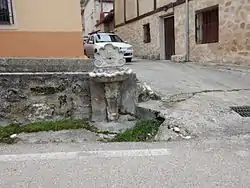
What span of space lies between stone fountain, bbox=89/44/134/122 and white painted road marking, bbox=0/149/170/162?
1.70 metres

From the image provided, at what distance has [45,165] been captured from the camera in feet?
12.2

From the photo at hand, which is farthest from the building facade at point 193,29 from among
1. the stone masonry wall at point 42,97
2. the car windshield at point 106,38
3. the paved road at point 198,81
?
the stone masonry wall at point 42,97

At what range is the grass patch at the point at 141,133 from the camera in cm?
481

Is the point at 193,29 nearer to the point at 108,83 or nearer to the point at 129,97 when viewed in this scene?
the point at 129,97

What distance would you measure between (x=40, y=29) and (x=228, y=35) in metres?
6.54

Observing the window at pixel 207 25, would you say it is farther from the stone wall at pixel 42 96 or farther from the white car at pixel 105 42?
the stone wall at pixel 42 96

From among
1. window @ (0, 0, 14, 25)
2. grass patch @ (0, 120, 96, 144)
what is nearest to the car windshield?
window @ (0, 0, 14, 25)

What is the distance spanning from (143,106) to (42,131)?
1926 millimetres

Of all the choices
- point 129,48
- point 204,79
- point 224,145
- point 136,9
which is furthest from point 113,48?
point 136,9

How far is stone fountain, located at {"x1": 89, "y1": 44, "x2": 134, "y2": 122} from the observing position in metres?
5.57

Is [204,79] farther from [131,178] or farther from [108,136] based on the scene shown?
[131,178]

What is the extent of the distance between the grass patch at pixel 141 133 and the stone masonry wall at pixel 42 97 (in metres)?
1.23

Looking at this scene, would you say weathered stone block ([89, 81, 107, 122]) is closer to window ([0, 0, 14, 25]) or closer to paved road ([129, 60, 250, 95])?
paved road ([129, 60, 250, 95])

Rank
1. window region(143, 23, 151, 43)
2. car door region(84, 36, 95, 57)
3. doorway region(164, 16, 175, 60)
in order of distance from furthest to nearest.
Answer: window region(143, 23, 151, 43) < doorway region(164, 16, 175, 60) < car door region(84, 36, 95, 57)
